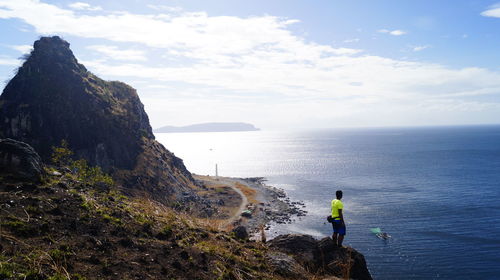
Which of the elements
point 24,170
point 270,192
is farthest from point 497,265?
point 270,192

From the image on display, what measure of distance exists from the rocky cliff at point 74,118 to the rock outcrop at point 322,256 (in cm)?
6209

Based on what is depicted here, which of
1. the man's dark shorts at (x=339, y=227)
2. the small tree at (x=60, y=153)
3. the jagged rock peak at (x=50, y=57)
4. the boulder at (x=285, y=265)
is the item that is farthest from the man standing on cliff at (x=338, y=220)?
the jagged rock peak at (x=50, y=57)

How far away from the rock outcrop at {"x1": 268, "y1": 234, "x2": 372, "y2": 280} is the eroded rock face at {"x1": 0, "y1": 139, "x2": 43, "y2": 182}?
12322 millimetres

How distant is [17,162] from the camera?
1452 cm

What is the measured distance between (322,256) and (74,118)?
241 feet

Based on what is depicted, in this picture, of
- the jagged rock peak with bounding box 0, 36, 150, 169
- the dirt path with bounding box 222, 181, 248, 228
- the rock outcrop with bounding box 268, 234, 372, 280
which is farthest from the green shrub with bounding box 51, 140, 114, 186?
the dirt path with bounding box 222, 181, 248, 228

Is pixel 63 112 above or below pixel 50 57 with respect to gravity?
below

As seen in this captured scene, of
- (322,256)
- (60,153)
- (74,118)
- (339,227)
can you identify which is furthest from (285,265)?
(74,118)

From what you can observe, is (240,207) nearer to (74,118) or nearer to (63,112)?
(74,118)

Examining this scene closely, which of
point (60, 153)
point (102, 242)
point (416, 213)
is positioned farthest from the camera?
point (416, 213)

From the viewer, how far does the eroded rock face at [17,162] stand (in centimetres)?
1415

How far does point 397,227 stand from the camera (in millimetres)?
72312

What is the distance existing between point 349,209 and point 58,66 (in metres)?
A: 87.9

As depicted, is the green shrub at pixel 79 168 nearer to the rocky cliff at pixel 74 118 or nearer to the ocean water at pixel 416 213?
the rocky cliff at pixel 74 118
